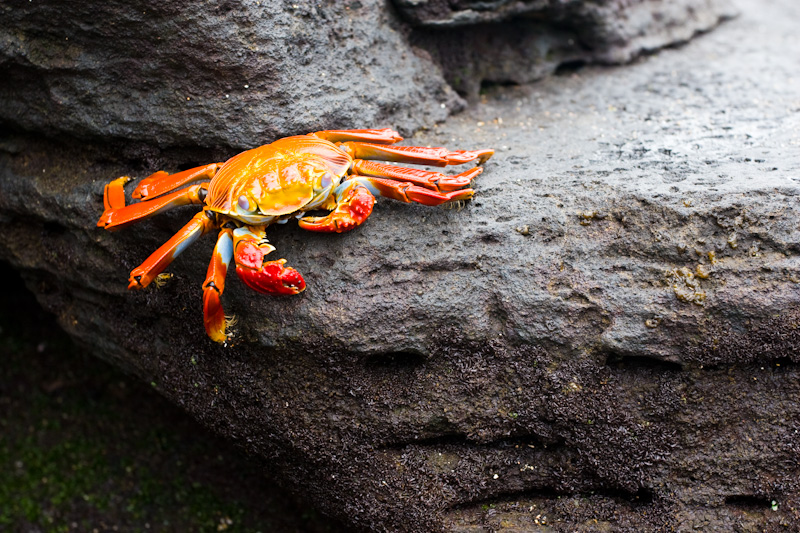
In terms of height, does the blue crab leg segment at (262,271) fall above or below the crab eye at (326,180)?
below

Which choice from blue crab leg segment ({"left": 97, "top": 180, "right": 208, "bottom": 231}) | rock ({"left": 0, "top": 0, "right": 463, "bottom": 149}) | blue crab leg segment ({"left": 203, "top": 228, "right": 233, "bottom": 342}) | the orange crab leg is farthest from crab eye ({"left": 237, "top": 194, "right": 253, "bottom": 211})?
the orange crab leg

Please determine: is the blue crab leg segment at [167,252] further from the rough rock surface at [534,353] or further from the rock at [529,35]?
the rock at [529,35]

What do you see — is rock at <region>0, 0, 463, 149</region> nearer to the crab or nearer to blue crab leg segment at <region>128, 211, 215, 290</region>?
the crab

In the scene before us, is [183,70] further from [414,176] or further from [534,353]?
[534,353]

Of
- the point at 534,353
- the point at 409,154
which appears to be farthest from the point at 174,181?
the point at 534,353

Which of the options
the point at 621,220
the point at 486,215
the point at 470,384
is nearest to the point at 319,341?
the point at 470,384

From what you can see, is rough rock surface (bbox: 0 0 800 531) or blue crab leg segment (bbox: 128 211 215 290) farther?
rough rock surface (bbox: 0 0 800 531)

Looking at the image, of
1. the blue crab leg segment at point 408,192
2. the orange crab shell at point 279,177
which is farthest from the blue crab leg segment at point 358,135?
the blue crab leg segment at point 408,192
